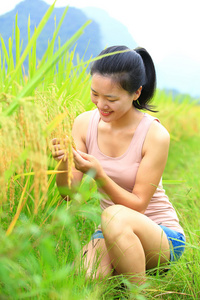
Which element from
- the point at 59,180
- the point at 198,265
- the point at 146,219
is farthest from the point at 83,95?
the point at 198,265

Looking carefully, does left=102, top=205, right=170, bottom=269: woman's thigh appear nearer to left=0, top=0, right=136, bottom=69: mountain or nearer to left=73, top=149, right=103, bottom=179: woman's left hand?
left=73, top=149, right=103, bottom=179: woman's left hand

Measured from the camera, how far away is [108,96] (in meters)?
1.75

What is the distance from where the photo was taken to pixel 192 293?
160 cm

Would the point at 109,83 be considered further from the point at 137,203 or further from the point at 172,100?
the point at 172,100

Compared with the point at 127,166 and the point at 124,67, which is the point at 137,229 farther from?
the point at 124,67

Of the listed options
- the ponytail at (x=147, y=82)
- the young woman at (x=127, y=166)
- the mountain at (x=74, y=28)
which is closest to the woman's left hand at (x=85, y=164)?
the young woman at (x=127, y=166)

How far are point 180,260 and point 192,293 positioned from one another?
0.32 metres

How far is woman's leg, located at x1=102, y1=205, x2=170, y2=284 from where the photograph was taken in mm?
1700

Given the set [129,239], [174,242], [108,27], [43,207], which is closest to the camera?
[43,207]

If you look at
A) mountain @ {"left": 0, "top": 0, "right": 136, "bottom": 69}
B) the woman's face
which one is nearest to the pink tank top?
the woman's face

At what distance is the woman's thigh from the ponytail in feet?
2.04

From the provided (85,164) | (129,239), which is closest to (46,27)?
(85,164)

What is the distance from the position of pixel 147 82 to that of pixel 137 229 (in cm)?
77

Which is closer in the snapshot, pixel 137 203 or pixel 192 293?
pixel 192 293
